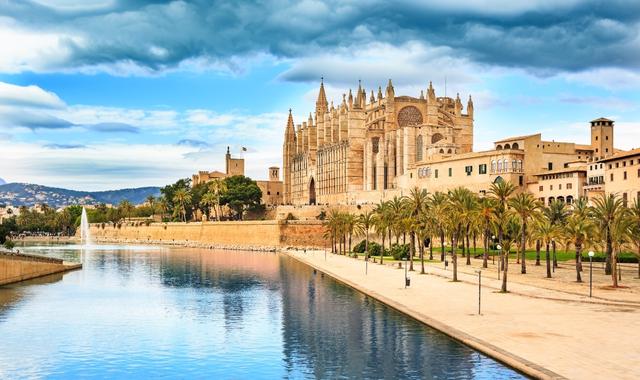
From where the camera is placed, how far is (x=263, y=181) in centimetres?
14812

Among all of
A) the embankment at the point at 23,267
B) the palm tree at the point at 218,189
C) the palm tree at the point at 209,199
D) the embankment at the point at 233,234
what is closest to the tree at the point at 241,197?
the palm tree at the point at 218,189

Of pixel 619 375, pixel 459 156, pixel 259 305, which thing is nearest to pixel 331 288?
pixel 259 305

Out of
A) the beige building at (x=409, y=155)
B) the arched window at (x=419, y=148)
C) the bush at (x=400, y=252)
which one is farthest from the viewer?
the arched window at (x=419, y=148)

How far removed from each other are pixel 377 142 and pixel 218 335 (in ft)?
250

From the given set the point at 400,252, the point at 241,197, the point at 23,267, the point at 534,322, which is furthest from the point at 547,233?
the point at 241,197

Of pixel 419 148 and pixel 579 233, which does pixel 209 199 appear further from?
pixel 579 233

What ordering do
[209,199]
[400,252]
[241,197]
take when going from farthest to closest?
[209,199]
[241,197]
[400,252]

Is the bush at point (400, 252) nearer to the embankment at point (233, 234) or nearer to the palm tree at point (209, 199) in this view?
the embankment at point (233, 234)

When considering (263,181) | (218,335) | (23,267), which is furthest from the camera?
(263,181)

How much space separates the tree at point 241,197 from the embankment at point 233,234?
804 centimetres

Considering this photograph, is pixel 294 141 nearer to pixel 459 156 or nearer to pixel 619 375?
pixel 459 156

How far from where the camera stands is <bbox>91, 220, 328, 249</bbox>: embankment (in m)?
96.5

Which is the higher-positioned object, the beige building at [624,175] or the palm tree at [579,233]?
the beige building at [624,175]

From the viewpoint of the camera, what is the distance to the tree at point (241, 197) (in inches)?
4825
